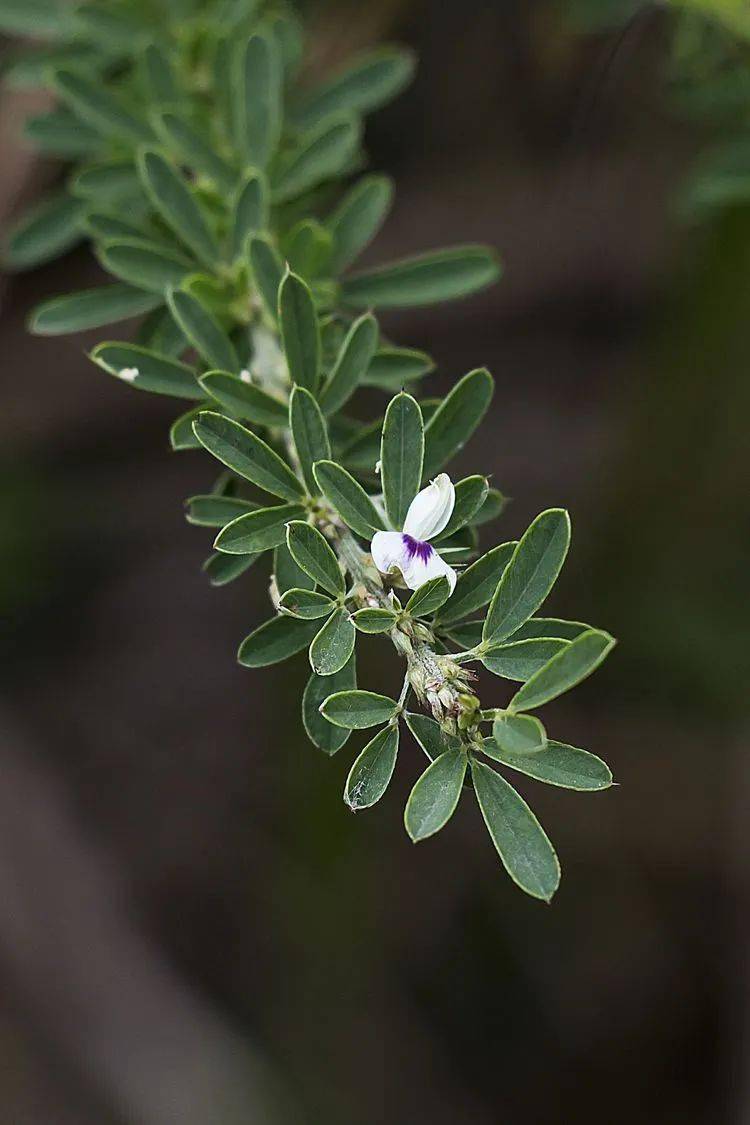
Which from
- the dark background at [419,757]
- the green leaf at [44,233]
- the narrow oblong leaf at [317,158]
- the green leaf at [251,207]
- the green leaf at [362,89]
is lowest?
the dark background at [419,757]

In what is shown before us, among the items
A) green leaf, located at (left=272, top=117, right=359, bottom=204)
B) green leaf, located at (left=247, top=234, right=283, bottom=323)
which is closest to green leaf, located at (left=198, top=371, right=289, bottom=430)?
green leaf, located at (left=247, top=234, right=283, bottom=323)

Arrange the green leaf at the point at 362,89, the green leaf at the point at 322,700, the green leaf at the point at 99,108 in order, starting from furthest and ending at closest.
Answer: the green leaf at the point at 362,89, the green leaf at the point at 99,108, the green leaf at the point at 322,700

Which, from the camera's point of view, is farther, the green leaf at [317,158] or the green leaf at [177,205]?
the green leaf at [317,158]

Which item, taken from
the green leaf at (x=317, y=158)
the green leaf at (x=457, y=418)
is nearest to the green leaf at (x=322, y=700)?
the green leaf at (x=457, y=418)

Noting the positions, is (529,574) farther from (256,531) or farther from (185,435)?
(185,435)

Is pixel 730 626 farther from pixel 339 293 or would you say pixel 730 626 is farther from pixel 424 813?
pixel 424 813

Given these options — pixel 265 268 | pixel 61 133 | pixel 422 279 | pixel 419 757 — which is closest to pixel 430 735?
pixel 265 268

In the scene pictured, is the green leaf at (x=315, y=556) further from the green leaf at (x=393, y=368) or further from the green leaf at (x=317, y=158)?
the green leaf at (x=317, y=158)
